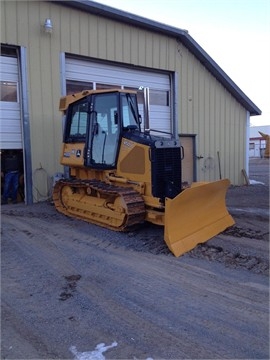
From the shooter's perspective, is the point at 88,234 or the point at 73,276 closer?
the point at 73,276

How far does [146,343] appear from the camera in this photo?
10.9 ft

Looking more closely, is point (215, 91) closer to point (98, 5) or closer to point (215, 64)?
point (215, 64)

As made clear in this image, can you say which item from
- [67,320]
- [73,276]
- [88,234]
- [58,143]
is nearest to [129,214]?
[88,234]

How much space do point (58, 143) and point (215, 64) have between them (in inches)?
305

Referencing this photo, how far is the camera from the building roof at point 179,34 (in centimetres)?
1106

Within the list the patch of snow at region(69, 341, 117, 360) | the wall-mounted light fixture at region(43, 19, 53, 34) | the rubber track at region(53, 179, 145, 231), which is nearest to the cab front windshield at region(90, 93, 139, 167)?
the rubber track at region(53, 179, 145, 231)

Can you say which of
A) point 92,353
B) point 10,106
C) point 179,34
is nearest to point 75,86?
point 10,106

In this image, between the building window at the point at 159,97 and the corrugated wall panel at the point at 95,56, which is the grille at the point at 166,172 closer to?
the corrugated wall panel at the point at 95,56

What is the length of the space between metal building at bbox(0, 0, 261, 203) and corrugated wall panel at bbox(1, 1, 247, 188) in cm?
3

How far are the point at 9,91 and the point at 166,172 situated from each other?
5.56 m

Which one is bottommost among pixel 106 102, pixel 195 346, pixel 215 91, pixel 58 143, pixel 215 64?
pixel 195 346

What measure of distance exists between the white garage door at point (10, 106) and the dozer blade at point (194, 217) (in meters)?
5.85

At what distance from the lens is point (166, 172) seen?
718 centimetres

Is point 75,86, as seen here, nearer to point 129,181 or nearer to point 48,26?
point 48,26
